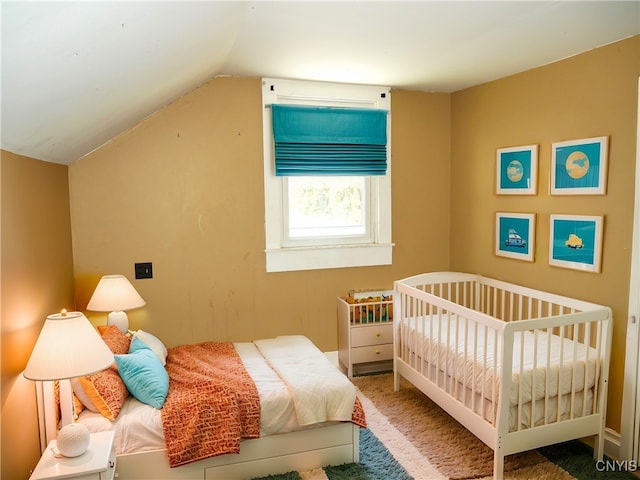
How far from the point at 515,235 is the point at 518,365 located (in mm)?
1153

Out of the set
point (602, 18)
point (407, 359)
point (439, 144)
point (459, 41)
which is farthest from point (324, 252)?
point (602, 18)

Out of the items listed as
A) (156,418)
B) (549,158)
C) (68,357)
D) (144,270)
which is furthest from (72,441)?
(549,158)

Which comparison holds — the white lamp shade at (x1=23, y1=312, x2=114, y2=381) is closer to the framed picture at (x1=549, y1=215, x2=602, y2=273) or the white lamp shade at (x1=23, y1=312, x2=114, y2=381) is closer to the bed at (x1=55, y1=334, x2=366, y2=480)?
the bed at (x1=55, y1=334, x2=366, y2=480)

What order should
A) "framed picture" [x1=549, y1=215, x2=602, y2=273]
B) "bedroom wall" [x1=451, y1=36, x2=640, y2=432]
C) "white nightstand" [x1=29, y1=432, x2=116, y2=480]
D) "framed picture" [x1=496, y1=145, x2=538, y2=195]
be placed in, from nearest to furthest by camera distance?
"white nightstand" [x1=29, y1=432, x2=116, y2=480] < "bedroom wall" [x1=451, y1=36, x2=640, y2=432] < "framed picture" [x1=549, y1=215, x2=602, y2=273] < "framed picture" [x1=496, y1=145, x2=538, y2=195]

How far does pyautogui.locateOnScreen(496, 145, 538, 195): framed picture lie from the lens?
3058mm

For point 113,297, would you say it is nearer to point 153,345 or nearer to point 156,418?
point 153,345

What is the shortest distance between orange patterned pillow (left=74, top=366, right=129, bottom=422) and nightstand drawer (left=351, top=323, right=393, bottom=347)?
180 cm

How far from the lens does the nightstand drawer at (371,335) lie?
11.6 feet

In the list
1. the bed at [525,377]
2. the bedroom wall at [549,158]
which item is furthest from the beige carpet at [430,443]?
the bedroom wall at [549,158]

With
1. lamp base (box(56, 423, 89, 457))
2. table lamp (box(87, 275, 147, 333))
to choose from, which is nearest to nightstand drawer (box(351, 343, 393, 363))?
table lamp (box(87, 275, 147, 333))

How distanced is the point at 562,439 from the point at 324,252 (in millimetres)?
1989

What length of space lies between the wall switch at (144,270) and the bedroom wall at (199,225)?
3 centimetres

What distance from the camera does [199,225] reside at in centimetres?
335

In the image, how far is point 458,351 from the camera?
2.65m
